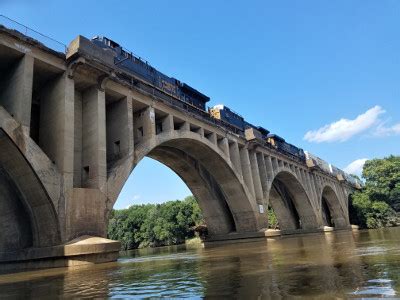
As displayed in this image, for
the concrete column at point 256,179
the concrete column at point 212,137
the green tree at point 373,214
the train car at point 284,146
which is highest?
the train car at point 284,146

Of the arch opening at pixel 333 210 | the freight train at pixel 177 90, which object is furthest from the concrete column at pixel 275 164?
the arch opening at pixel 333 210

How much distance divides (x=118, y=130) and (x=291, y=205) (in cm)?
4157

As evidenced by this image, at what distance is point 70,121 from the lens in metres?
18.1

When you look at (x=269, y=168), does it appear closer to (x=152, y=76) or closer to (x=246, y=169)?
(x=246, y=169)

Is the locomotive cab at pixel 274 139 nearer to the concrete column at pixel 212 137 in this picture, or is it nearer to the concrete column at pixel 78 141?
the concrete column at pixel 212 137

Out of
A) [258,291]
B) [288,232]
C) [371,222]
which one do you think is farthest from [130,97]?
[371,222]

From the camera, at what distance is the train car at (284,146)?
164 ft

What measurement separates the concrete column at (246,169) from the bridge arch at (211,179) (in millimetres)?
1434

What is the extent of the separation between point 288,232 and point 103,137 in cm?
4109

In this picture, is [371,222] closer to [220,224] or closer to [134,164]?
[220,224]

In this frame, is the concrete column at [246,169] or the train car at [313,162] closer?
the concrete column at [246,169]

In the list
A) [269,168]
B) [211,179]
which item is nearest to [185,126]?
[211,179]

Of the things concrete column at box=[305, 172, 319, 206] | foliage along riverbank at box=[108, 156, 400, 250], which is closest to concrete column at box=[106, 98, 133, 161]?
concrete column at box=[305, 172, 319, 206]

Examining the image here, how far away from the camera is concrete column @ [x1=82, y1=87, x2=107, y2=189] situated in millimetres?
18922
